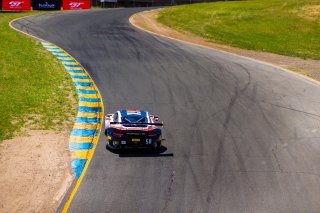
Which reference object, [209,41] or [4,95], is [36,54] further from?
[209,41]

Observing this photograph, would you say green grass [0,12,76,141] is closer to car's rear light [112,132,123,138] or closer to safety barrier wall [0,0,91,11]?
car's rear light [112,132,123,138]

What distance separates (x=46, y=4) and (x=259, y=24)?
27.4 metres

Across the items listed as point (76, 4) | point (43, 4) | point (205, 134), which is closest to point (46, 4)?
point (43, 4)

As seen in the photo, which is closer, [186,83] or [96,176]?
A: [96,176]

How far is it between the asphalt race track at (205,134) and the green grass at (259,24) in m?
7.00

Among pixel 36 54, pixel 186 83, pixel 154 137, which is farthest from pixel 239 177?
pixel 36 54

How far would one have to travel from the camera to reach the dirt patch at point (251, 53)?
120 ft

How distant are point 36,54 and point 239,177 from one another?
73.2 feet

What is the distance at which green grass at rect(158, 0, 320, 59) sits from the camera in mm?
45525

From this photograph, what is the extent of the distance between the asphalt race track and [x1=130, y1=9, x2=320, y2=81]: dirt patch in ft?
5.61

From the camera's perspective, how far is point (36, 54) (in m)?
36.8

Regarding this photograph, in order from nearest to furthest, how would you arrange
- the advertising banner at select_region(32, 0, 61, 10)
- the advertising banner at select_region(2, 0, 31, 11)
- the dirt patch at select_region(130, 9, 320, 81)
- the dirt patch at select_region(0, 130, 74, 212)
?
1. the dirt patch at select_region(0, 130, 74, 212)
2. the dirt patch at select_region(130, 9, 320, 81)
3. the advertising banner at select_region(2, 0, 31, 11)
4. the advertising banner at select_region(32, 0, 61, 10)

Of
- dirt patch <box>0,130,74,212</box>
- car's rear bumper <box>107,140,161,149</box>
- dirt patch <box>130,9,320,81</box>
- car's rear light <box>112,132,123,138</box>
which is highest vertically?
dirt patch <box>130,9,320,81</box>

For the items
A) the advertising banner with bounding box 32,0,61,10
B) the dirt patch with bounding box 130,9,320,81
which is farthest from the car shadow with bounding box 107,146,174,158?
the advertising banner with bounding box 32,0,61,10
